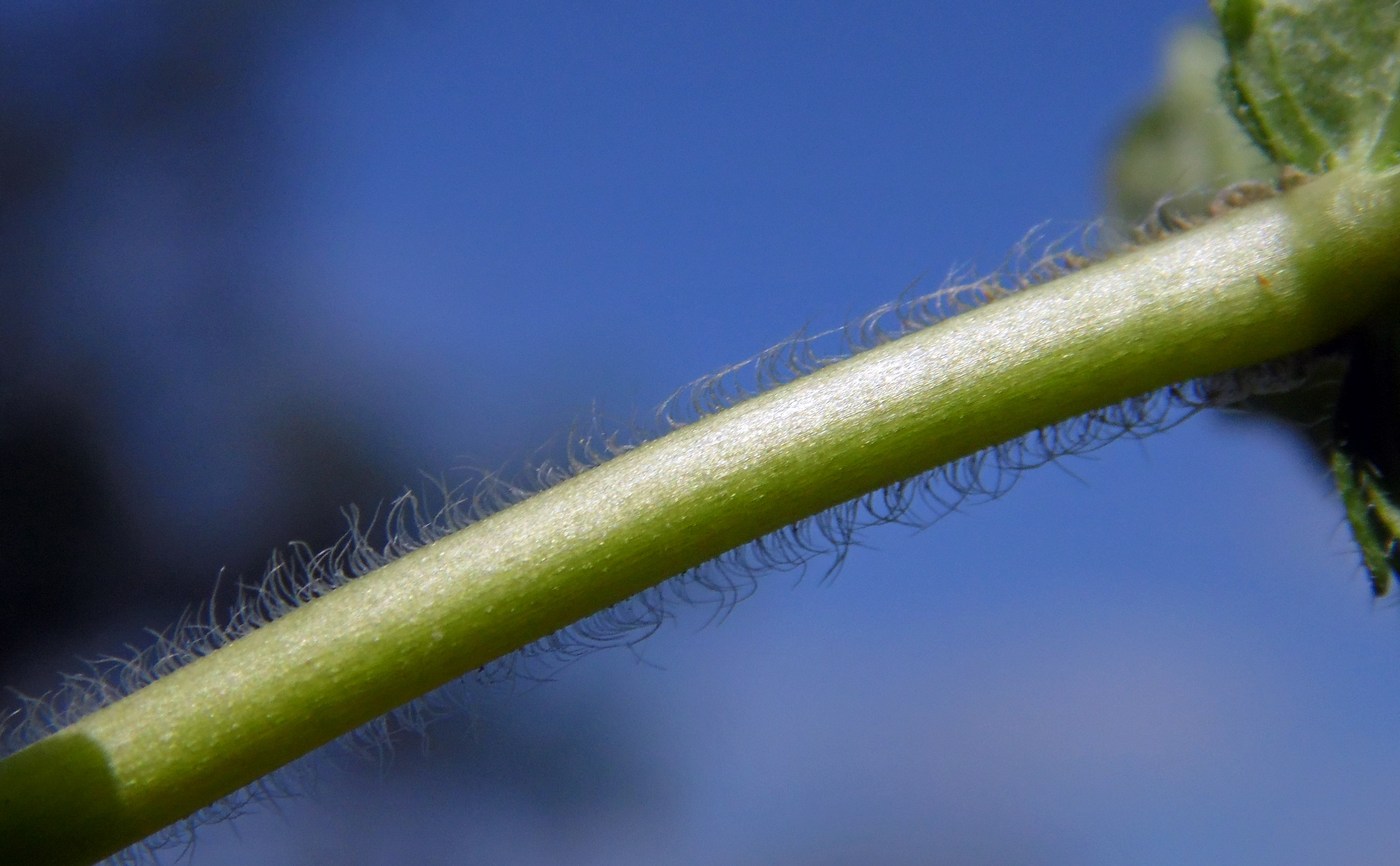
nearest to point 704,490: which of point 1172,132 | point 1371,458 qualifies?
point 1371,458

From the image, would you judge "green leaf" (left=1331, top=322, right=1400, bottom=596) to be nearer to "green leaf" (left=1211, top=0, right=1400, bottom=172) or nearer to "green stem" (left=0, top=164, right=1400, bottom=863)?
"green stem" (left=0, top=164, right=1400, bottom=863)

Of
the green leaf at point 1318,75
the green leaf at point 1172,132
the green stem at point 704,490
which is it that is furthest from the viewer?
the green leaf at point 1172,132

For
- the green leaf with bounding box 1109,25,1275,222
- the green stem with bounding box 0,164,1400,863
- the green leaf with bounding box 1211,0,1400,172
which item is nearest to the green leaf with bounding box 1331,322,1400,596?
the green stem with bounding box 0,164,1400,863

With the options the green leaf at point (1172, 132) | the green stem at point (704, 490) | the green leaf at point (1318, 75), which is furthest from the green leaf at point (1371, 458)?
the green leaf at point (1172, 132)

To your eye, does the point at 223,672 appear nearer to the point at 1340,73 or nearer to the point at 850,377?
the point at 850,377

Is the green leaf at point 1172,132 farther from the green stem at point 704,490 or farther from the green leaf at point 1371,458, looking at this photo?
the green stem at point 704,490

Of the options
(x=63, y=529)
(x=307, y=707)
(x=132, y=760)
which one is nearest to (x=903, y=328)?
(x=307, y=707)

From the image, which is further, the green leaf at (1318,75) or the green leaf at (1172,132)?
the green leaf at (1172,132)
